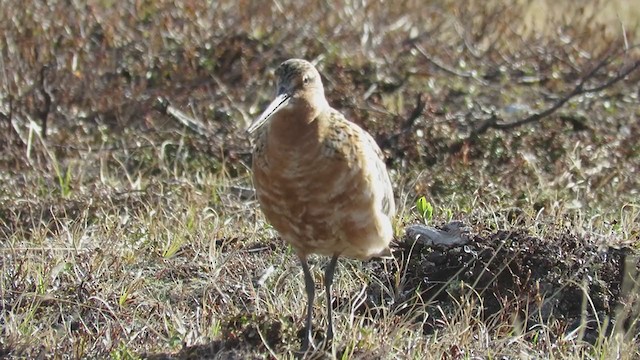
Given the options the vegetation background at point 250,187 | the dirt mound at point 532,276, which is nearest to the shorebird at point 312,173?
the vegetation background at point 250,187

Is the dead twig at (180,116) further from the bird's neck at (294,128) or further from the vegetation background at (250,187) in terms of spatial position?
the bird's neck at (294,128)

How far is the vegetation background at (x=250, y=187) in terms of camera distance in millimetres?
5016

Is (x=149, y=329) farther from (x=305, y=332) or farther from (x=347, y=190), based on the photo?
(x=347, y=190)

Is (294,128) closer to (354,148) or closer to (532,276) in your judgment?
(354,148)

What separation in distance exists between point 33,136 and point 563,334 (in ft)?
12.1

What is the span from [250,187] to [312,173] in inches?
87.4

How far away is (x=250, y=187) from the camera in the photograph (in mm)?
6832

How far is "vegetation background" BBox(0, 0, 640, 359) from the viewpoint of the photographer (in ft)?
16.5

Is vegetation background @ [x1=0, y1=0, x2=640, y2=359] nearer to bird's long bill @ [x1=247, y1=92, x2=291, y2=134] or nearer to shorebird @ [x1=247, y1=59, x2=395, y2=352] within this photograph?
shorebird @ [x1=247, y1=59, x2=395, y2=352]

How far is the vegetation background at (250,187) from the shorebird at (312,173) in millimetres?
382

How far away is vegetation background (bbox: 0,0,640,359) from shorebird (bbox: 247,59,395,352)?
15.1 inches

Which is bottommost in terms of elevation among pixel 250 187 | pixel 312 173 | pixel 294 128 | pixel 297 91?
pixel 250 187

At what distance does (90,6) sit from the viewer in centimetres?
841

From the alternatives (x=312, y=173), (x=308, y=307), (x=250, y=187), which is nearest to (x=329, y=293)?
(x=308, y=307)
